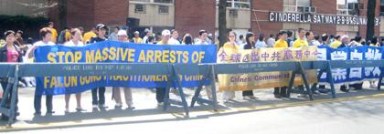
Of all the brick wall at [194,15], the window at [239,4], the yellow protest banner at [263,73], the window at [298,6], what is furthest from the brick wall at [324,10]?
the yellow protest banner at [263,73]

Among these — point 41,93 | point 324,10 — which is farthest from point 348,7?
point 41,93

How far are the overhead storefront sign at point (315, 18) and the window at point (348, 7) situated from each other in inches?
24.8

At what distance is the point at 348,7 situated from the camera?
4419 centimetres

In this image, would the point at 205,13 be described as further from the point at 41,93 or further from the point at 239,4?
the point at 41,93

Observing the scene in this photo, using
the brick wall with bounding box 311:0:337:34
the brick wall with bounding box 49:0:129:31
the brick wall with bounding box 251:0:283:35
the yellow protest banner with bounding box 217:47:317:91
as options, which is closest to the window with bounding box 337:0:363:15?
the brick wall with bounding box 311:0:337:34

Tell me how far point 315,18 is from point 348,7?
455cm

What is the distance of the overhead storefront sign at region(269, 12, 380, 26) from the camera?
39.2 meters

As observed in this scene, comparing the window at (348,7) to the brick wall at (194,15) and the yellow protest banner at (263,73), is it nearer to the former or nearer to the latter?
the brick wall at (194,15)

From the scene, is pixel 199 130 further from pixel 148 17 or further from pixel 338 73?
pixel 148 17

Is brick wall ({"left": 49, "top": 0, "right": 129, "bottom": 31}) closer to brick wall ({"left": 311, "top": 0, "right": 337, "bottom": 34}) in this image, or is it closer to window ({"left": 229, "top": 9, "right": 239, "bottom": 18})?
window ({"left": 229, "top": 9, "right": 239, "bottom": 18})

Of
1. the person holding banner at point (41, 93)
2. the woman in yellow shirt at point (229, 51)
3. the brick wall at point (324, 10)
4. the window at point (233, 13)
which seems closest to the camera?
the person holding banner at point (41, 93)

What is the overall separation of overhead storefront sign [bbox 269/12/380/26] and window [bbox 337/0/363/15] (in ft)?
2.07

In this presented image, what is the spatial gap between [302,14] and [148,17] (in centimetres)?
1283

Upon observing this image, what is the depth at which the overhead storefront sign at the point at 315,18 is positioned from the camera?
129 feet
